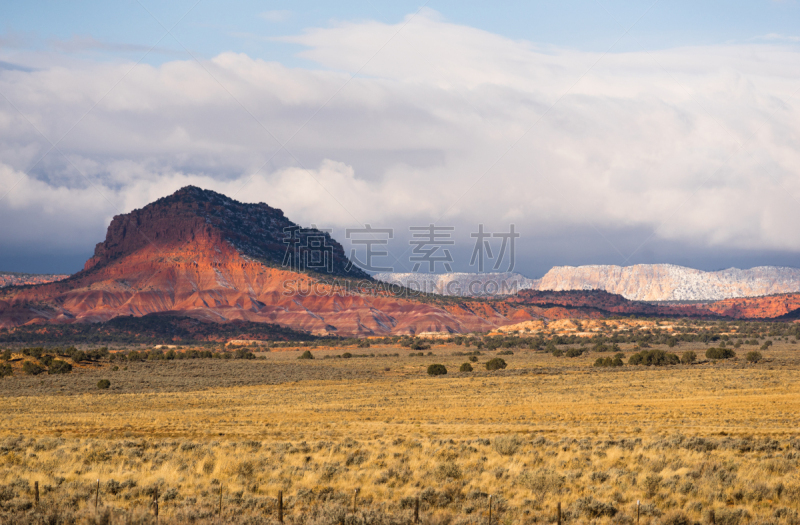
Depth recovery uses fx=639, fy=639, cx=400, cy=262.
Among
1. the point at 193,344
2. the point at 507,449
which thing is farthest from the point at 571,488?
the point at 193,344

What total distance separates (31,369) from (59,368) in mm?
2378

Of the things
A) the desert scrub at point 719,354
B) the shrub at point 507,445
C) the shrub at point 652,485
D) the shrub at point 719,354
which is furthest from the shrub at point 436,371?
the shrub at point 652,485

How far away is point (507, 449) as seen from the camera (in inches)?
678

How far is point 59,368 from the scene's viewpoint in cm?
5769

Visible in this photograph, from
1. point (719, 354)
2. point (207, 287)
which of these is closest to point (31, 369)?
point (719, 354)

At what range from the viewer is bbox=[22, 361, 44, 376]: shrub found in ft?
182

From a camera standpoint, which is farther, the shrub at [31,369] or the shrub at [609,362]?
the shrub at [609,362]

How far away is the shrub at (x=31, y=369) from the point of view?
55.6m

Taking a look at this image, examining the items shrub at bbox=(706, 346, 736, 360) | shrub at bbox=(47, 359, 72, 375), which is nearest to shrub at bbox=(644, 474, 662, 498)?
shrub at bbox=(706, 346, 736, 360)

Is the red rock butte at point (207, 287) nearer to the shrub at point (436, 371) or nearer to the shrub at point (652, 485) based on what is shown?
the shrub at point (436, 371)

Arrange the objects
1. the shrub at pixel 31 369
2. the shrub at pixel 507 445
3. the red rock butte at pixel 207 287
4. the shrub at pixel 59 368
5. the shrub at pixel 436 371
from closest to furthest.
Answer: the shrub at pixel 507 445, the shrub at pixel 436 371, the shrub at pixel 31 369, the shrub at pixel 59 368, the red rock butte at pixel 207 287

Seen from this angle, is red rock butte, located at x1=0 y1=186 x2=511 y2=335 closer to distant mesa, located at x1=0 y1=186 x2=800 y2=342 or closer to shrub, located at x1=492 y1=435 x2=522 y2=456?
distant mesa, located at x1=0 y1=186 x2=800 y2=342

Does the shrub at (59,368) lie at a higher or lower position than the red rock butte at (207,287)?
lower

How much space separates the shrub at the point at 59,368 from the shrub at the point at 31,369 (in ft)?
2.90
